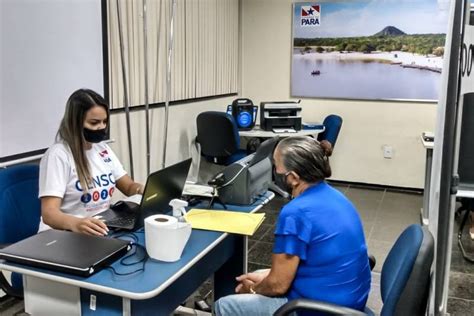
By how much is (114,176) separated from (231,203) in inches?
25.0

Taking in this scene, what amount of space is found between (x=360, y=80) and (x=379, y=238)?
2343 mm

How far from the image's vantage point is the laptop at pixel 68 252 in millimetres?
1478

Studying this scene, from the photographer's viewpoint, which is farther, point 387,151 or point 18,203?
point 387,151

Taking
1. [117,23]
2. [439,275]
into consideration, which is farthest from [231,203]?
[117,23]

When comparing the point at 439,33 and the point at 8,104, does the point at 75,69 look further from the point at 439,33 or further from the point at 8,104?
the point at 439,33

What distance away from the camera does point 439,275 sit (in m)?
2.31

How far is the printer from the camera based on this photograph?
16.6ft

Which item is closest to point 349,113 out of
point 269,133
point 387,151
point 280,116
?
point 387,151

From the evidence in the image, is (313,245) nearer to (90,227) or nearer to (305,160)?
(305,160)

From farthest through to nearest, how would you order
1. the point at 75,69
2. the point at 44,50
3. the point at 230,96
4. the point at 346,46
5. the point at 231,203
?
the point at 230,96, the point at 346,46, the point at 75,69, the point at 44,50, the point at 231,203

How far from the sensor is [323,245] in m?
1.58

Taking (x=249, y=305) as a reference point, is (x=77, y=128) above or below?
above

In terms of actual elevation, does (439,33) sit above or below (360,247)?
above

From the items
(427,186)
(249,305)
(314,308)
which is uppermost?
(314,308)
